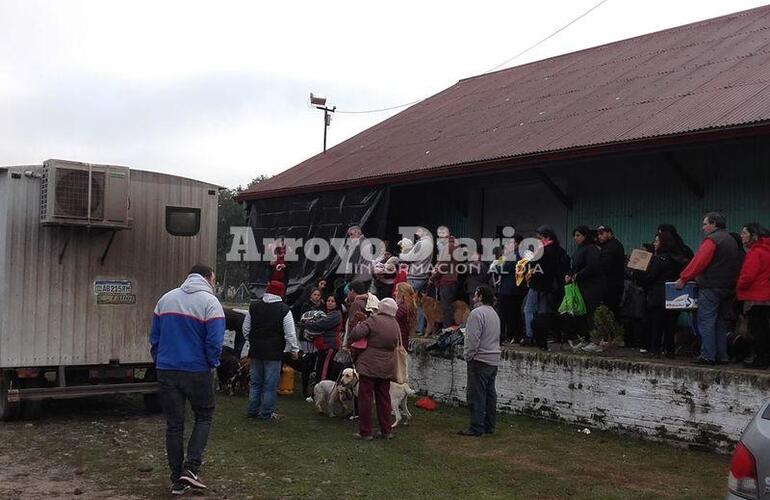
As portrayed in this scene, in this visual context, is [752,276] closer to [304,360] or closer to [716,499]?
[716,499]

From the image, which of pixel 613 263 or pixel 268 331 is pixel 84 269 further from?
pixel 613 263

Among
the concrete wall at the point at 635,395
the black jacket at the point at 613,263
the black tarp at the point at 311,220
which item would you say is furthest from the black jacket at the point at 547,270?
the black tarp at the point at 311,220

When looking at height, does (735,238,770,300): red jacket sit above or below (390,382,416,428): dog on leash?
above

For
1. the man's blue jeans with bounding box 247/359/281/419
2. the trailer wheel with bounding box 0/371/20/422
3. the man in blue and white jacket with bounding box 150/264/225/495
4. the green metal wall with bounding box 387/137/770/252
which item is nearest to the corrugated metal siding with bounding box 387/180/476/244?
the green metal wall with bounding box 387/137/770/252

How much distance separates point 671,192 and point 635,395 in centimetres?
409

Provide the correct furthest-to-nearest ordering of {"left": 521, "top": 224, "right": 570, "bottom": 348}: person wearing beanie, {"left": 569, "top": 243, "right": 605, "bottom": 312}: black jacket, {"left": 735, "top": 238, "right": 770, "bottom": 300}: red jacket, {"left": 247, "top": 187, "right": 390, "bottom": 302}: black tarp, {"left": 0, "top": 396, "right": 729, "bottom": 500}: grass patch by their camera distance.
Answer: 1. {"left": 247, "top": 187, "right": 390, "bottom": 302}: black tarp
2. {"left": 521, "top": 224, "right": 570, "bottom": 348}: person wearing beanie
3. {"left": 569, "top": 243, "right": 605, "bottom": 312}: black jacket
4. {"left": 735, "top": 238, "right": 770, "bottom": 300}: red jacket
5. {"left": 0, "top": 396, "right": 729, "bottom": 500}: grass patch

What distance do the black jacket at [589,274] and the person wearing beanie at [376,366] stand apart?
2795 millimetres

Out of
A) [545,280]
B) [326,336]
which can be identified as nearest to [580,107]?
[545,280]

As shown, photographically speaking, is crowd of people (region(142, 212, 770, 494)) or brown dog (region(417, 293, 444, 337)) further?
brown dog (region(417, 293, 444, 337))

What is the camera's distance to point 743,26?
45.8ft

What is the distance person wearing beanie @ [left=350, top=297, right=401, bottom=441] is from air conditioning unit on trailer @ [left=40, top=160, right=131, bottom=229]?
132 inches

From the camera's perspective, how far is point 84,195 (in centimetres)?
961

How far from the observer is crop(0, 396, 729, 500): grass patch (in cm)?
712

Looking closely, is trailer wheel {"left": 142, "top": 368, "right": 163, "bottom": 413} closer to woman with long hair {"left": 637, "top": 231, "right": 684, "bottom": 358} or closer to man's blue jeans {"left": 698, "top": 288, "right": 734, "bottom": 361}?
woman with long hair {"left": 637, "top": 231, "right": 684, "bottom": 358}
